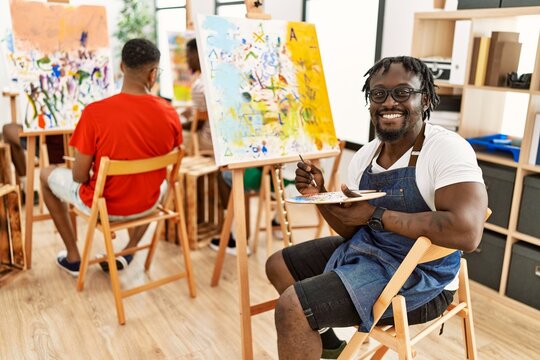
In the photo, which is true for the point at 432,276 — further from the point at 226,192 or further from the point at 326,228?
the point at 326,228

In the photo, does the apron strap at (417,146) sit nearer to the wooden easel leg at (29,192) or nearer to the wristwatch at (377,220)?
the wristwatch at (377,220)

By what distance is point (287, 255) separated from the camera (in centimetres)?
186

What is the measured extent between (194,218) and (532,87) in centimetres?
207

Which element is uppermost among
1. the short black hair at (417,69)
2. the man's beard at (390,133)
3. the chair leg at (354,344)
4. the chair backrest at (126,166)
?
the short black hair at (417,69)

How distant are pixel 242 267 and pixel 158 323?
673 millimetres

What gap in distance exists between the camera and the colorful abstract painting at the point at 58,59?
2.71 metres

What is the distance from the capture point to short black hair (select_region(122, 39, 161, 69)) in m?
2.39

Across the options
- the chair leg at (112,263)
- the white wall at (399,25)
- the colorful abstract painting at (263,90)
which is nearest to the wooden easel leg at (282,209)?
the colorful abstract painting at (263,90)

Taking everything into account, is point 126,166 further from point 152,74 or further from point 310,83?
point 310,83

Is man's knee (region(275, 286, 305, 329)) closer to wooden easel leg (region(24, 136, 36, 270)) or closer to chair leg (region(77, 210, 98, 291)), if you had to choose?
chair leg (region(77, 210, 98, 291))

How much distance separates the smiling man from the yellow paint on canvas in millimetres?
506

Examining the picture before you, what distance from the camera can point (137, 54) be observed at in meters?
2.39

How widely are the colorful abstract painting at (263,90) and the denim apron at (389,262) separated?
0.59 metres

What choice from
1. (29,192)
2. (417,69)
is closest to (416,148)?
(417,69)
